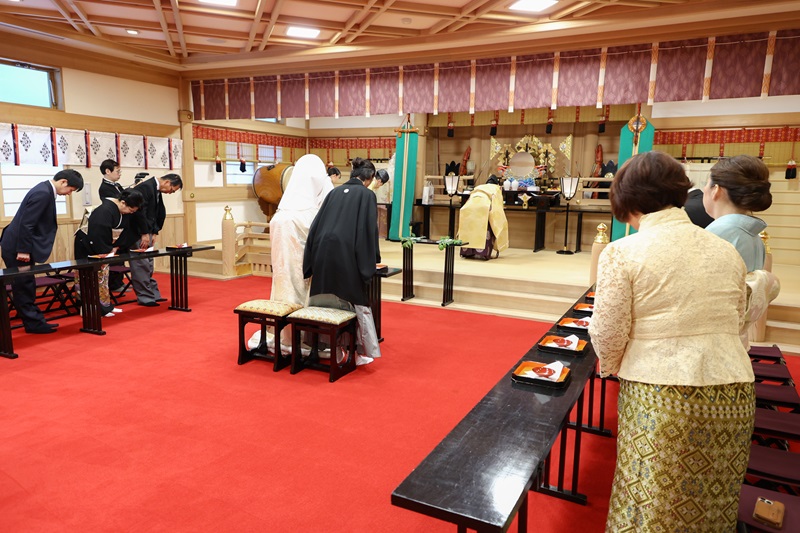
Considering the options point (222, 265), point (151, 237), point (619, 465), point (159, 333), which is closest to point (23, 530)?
point (619, 465)

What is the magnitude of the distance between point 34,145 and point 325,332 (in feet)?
18.3

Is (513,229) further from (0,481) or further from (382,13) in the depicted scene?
(0,481)

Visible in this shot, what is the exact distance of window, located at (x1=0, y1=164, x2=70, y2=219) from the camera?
6594 mm

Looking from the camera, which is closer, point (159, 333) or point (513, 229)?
point (159, 333)

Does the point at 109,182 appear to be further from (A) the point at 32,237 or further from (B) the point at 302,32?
(B) the point at 302,32

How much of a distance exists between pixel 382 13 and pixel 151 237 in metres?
3.73

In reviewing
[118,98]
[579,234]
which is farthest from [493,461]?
[118,98]

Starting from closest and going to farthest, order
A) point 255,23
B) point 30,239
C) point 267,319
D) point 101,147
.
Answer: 1. point 267,319
2. point 30,239
3. point 255,23
4. point 101,147

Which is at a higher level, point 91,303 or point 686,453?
point 686,453

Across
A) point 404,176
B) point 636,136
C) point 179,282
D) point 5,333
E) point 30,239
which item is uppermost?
point 636,136

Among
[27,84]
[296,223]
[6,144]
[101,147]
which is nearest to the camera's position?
[296,223]

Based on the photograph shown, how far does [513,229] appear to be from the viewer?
980cm

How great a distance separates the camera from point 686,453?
1475 millimetres

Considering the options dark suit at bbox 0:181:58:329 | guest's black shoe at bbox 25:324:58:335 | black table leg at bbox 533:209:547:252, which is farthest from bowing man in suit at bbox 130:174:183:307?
black table leg at bbox 533:209:547:252
